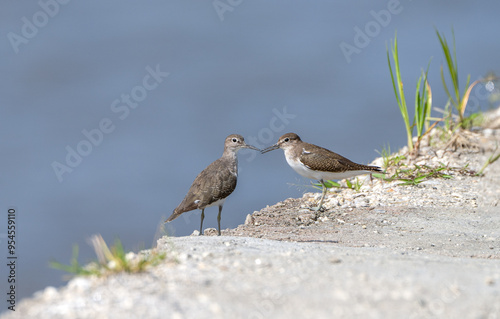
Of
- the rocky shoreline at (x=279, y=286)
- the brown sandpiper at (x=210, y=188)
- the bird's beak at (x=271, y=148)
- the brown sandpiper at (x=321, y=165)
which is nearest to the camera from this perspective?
the rocky shoreline at (x=279, y=286)

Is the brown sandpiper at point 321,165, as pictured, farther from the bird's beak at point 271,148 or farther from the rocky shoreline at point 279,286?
the rocky shoreline at point 279,286

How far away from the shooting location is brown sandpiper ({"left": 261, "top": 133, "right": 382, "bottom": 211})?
33.6ft

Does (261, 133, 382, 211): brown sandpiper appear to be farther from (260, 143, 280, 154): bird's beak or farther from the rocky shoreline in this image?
the rocky shoreline

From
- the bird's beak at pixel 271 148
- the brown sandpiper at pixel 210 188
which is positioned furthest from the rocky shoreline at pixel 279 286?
the bird's beak at pixel 271 148

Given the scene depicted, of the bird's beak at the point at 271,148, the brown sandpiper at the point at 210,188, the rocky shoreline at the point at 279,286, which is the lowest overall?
the rocky shoreline at the point at 279,286

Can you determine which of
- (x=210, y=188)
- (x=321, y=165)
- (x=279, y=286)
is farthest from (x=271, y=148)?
(x=279, y=286)

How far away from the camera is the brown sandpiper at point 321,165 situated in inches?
403

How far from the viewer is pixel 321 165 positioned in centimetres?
1023

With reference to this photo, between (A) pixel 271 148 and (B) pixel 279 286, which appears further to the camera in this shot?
(A) pixel 271 148

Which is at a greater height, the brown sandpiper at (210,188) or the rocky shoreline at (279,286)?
the brown sandpiper at (210,188)

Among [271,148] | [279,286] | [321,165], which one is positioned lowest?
[279,286]

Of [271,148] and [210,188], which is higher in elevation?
[271,148]

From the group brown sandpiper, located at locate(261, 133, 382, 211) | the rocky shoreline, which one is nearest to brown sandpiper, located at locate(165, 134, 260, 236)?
brown sandpiper, located at locate(261, 133, 382, 211)

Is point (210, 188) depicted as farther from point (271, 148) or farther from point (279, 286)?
point (279, 286)
